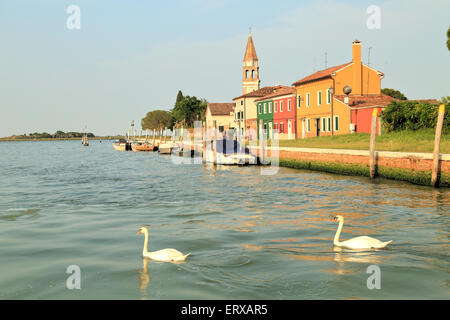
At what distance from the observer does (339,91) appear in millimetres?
44969

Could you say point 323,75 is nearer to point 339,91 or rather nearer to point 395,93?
point 339,91

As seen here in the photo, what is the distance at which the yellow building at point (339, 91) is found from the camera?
42.6 metres

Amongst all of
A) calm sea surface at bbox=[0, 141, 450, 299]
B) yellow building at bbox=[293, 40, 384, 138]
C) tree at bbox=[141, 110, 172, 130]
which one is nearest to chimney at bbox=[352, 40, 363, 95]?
yellow building at bbox=[293, 40, 384, 138]

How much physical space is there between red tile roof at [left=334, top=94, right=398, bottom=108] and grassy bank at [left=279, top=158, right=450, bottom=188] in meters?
10.0

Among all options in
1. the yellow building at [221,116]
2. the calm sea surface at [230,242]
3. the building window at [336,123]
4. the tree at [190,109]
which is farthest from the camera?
the tree at [190,109]

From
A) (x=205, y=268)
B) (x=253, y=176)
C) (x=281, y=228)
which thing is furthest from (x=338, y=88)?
(x=205, y=268)

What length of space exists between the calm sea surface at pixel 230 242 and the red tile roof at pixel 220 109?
71.2 metres

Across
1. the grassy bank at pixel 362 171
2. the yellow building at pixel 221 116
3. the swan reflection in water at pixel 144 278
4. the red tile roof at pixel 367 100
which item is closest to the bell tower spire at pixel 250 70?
the yellow building at pixel 221 116

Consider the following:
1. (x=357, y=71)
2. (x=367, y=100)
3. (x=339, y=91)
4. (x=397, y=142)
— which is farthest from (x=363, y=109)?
(x=397, y=142)

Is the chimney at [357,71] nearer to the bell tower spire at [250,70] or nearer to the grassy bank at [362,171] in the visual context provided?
the grassy bank at [362,171]

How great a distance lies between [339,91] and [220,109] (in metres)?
51.5
